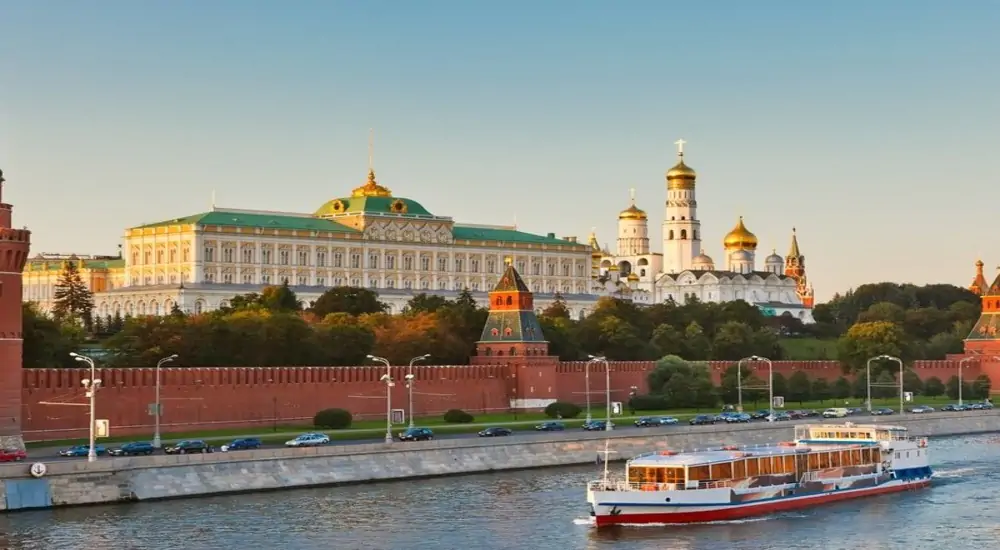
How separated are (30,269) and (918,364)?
90.0 metres

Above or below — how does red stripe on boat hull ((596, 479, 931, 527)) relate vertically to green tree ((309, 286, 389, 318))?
below

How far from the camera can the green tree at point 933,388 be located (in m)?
122

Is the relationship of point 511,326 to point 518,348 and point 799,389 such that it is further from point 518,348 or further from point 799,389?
point 799,389

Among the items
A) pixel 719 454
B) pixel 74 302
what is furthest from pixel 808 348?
pixel 719 454

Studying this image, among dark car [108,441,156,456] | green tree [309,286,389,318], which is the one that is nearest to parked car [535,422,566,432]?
dark car [108,441,156,456]

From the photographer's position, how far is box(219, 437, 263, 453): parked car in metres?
68.9

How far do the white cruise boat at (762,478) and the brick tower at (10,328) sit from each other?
2090 centimetres

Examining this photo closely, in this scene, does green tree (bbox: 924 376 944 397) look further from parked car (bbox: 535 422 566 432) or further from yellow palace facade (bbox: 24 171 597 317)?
yellow palace facade (bbox: 24 171 597 317)

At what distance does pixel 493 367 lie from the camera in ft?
330

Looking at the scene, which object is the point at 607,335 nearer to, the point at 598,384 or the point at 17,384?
the point at 598,384

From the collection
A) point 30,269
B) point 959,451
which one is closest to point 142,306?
point 30,269

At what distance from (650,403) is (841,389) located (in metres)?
17.3

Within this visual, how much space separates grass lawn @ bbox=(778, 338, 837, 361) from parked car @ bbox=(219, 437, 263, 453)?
8432 cm

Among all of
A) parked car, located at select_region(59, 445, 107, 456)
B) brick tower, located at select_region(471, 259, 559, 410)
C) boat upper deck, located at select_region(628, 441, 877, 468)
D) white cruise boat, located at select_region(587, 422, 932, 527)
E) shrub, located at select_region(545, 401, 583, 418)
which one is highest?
brick tower, located at select_region(471, 259, 559, 410)
